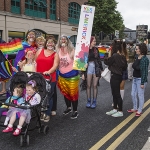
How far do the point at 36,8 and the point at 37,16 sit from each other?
2.79 feet

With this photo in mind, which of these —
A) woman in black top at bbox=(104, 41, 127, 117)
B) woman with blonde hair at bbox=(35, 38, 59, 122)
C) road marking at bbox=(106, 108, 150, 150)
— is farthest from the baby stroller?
woman in black top at bbox=(104, 41, 127, 117)

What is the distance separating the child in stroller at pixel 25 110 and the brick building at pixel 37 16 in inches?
737

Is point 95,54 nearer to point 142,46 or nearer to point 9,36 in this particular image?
point 142,46

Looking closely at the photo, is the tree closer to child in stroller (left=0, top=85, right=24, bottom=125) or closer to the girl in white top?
the girl in white top

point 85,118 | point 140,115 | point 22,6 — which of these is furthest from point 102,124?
point 22,6

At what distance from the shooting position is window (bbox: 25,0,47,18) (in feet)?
79.8

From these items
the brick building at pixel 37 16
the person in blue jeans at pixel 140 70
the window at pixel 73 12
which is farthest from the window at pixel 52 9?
the person in blue jeans at pixel 140 70

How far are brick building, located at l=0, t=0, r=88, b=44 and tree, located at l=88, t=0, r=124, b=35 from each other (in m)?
5.53

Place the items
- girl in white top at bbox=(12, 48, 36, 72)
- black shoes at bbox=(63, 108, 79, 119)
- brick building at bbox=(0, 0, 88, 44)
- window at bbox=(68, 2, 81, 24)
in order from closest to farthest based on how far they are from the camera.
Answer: girl in white top at bbox=(12, 48, 36, 72)
black shoes at bbox=(63, 108, 79, 119)
brick building at bbox=(0, 0, 88, 44)
window at bbox=(68, 2, 81, 24)

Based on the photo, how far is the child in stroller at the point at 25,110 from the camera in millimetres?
3751

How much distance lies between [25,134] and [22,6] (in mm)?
21750

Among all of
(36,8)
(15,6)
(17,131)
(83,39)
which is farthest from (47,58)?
(36,8)

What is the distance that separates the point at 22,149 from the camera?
12.2ft

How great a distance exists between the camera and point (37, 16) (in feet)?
84.6
